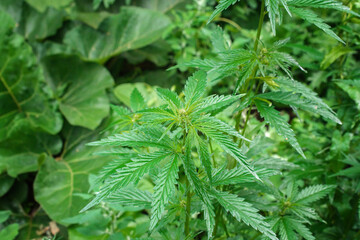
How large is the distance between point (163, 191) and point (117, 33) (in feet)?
7.20

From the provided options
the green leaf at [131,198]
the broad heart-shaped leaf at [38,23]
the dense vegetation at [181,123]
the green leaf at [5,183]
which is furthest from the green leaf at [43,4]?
the green leaf at [131,198]

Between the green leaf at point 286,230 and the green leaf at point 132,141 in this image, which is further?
the green leaf at point 286,230

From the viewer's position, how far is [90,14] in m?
2.56

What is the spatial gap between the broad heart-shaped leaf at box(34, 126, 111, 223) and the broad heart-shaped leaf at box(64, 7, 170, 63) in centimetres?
83

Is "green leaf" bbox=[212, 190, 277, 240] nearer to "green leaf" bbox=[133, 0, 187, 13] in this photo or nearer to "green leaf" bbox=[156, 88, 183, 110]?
"green leaf" bbox=[156, 88, 183, 110]

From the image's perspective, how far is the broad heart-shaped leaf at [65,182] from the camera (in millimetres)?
1632

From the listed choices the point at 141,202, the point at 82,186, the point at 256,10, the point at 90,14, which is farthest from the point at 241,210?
the point at 256,10

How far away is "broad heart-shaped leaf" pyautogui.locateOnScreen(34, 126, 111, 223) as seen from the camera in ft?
5.35

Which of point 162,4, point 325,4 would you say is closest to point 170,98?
point 325,4

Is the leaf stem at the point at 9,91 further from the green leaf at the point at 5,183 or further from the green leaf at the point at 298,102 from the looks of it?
the green leaf at the point at 298,102

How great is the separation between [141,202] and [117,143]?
0.19 m

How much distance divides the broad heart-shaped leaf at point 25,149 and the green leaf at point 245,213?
149 cm

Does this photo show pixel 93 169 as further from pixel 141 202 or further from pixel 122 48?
pixel 141 202

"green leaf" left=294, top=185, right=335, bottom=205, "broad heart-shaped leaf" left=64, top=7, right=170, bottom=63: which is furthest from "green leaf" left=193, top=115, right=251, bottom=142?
"broad heart-shaped leaf" left=64, top=7, right=170, bottom=63
